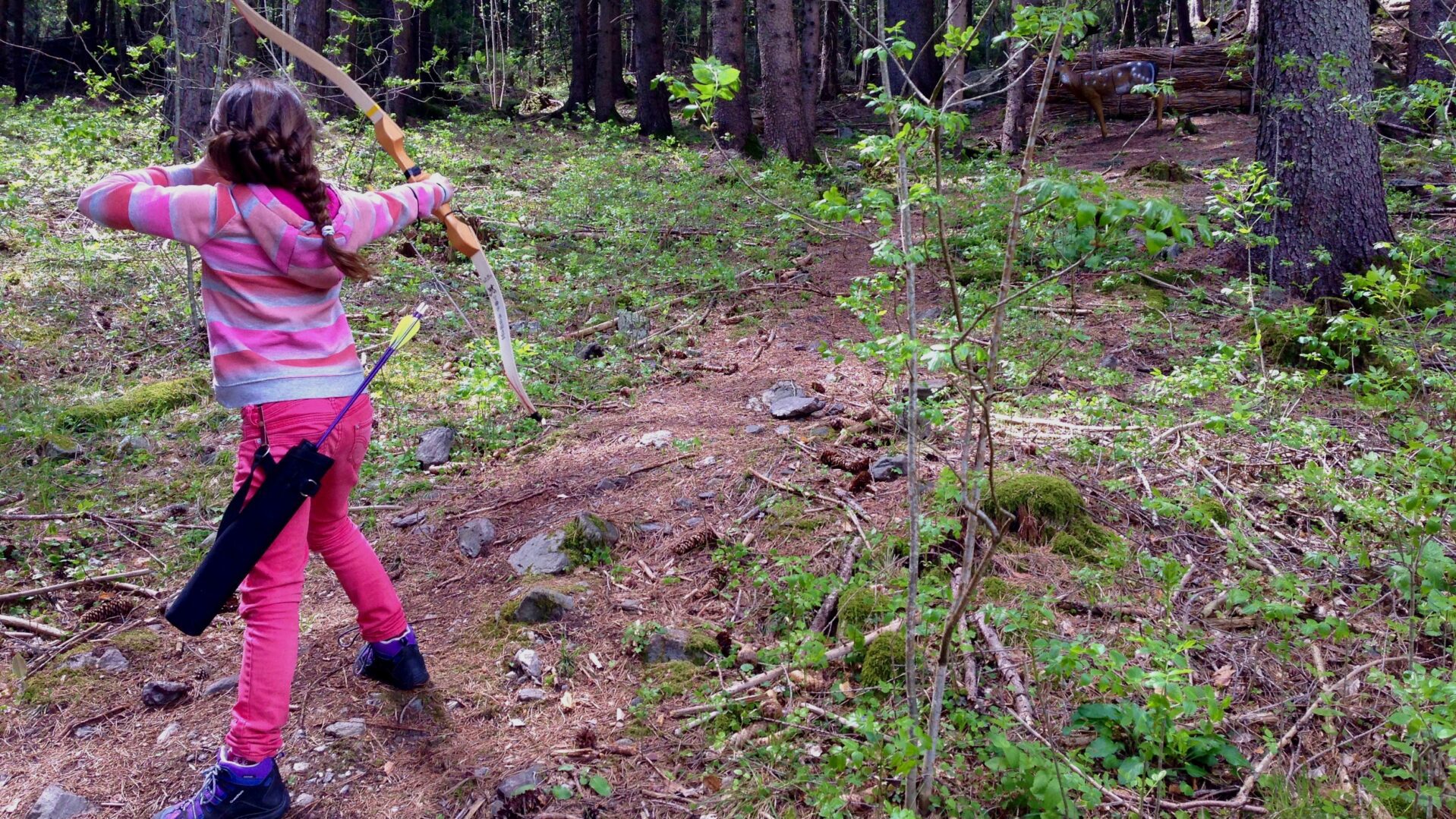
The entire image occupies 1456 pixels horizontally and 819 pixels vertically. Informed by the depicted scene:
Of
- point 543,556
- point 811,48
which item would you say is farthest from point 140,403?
point 811,48

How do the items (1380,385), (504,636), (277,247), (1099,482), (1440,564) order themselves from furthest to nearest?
(1099,482) → (1380,385) → (504,636) → (277,247) → (1440,564)

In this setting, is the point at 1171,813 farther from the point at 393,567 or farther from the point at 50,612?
the point at 50,612

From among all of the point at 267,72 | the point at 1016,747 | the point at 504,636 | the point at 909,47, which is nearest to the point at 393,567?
the point at 504,636

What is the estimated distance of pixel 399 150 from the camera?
345cm

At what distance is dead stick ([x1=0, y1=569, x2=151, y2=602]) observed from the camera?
13.3 feet

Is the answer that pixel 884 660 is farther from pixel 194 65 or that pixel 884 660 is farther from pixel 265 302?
pixel 194 65

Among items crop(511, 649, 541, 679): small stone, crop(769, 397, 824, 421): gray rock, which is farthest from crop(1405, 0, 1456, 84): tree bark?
crop(511, 649, 541, 679): small stone

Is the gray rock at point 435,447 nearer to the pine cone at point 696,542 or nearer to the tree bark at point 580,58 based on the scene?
the pine cone at point 696,542

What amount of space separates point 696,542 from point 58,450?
4.30 m

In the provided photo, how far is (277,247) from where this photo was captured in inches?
107

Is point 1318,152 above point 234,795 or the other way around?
above

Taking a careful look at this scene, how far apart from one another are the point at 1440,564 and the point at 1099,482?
180cm

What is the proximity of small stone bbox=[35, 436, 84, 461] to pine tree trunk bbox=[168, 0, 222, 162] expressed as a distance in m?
2.93

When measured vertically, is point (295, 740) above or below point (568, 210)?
below
